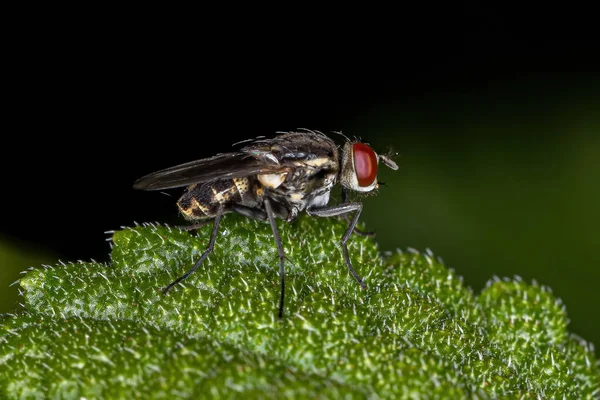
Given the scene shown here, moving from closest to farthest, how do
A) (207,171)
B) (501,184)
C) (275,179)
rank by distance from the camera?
1. (207,171)
2. (275,179)
3. (501,184)

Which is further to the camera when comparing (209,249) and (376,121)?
(376,121)

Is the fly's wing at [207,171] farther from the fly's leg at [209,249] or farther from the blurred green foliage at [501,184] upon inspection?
the blurred green foliage at [501,184]

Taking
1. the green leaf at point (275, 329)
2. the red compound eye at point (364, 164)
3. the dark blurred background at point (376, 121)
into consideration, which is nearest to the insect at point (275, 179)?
the red compound eye at point (364, 164)

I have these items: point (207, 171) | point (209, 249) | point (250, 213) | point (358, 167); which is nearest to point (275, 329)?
point (209, 249)

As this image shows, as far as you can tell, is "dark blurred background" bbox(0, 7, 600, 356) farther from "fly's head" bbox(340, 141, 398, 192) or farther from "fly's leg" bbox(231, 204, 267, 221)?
"fly's leg" bbox(231, 204, 267, 221)

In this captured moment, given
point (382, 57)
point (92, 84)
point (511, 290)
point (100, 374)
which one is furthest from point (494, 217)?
point (100, 374)

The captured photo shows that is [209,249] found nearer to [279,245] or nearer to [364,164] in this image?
[279,245]

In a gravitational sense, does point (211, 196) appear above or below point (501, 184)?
above
